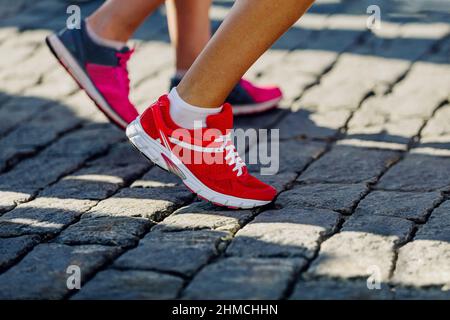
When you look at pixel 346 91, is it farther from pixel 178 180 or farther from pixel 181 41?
pixel 178 180

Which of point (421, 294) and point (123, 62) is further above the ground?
point (123, 62)

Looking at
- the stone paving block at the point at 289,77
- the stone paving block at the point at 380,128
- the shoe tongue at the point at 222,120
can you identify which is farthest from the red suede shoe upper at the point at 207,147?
Result: the stone paving block at the point at 289,77

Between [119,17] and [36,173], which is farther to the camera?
[119,17]

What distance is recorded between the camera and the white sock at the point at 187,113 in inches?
116

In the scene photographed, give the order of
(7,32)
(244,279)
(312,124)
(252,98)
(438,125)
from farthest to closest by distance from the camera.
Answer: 1. (7,32)
2. (252,98)
3. (312,124)
4. (438,125)
5. (244,279)

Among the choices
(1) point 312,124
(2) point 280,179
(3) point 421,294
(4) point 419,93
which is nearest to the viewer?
(3) point 421,294

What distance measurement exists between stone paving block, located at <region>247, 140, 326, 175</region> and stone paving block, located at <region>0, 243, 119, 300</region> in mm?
945

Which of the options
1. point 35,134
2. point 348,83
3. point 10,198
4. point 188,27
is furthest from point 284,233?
point 348,83

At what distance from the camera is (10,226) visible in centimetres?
296

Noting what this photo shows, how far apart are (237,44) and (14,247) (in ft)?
2.89

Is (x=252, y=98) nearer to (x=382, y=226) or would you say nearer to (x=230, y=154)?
(x=230, y=154)

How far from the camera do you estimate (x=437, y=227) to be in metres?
2.81

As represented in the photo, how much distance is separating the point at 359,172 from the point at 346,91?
1.06 meters
